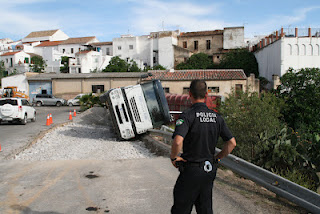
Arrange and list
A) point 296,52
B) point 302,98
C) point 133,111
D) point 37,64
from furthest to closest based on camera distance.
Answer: point 37,64
point 296,52
point 302,98
point 133,111

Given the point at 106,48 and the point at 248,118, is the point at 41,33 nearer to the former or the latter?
the point at 106,48

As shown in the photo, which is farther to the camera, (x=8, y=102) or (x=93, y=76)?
(x=93, y=76)

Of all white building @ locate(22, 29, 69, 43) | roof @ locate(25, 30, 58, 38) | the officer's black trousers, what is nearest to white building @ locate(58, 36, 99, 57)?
white building @ locate(22, 29, 69, 43)

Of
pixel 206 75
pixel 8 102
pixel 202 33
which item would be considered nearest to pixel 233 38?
pixel 202 33

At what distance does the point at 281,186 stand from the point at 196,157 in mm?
2163

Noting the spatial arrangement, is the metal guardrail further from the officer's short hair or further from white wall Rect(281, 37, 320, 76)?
white wall Rect(281, 37, 320, 76)

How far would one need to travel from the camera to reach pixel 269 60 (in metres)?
44.2

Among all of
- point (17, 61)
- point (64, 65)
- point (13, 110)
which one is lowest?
point (13, 110)

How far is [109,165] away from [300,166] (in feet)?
15.1

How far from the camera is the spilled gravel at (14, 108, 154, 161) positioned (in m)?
9.47

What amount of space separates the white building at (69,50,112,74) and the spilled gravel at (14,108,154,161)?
52.0 meters

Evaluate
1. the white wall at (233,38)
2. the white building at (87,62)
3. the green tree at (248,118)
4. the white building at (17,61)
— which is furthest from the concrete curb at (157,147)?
the white building at (17,61)

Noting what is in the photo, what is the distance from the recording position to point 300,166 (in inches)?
237

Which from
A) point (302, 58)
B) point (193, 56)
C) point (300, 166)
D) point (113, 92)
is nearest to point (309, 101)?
point (302, 58)
